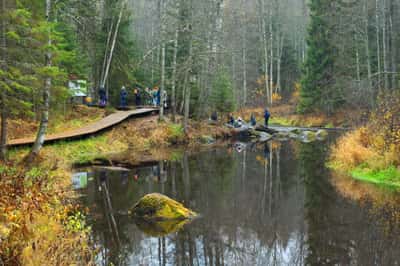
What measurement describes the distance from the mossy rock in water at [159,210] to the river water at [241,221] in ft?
1.12

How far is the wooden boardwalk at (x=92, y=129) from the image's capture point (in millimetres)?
17203

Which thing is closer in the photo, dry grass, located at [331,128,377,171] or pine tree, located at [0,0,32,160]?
pine tree, located at [0,0,32,160]

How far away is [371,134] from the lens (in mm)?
15648

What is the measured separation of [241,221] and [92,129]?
13.7 meters

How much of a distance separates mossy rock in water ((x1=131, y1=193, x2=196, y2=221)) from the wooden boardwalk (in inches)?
339

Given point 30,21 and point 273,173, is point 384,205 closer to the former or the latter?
point 273,173

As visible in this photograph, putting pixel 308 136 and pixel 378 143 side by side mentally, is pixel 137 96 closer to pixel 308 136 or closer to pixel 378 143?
pixel 308 136

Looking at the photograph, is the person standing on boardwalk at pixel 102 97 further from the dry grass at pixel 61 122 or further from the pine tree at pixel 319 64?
the pine tree at pixel 319 64

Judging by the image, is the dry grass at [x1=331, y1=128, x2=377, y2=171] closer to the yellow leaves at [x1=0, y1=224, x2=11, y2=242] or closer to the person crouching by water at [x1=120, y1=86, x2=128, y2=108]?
the yellow leaves at [x1=0, y1=224, x2=11, y2=242]

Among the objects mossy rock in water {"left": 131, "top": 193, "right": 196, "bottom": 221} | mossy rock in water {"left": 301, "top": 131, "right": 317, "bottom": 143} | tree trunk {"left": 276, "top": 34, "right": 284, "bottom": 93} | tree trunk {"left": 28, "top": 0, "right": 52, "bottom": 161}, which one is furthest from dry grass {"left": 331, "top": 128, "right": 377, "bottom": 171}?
tree trunk {"left": 276, "top": 34, "right": 284, "bottom": 93}

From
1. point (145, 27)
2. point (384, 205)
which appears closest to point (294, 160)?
point (384, 205)

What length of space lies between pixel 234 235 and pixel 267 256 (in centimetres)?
111

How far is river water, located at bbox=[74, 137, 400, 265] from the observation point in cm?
762

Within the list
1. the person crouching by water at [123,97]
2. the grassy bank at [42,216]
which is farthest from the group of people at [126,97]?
the grassy bank at [42,216]
